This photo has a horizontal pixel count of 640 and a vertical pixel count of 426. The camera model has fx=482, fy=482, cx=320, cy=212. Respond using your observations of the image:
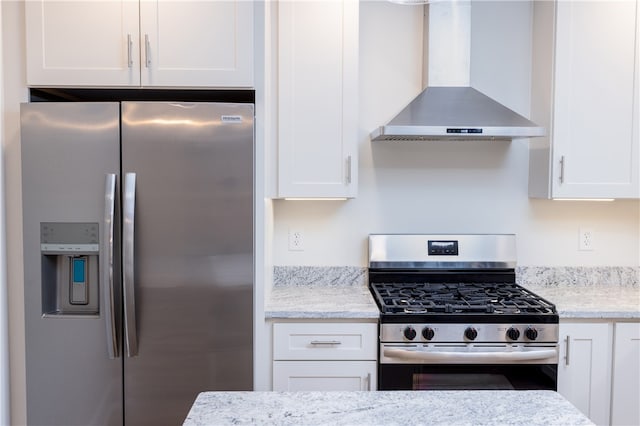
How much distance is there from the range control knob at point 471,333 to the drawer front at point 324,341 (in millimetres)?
393

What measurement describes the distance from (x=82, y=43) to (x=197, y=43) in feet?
1.60

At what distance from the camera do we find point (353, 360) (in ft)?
7.06

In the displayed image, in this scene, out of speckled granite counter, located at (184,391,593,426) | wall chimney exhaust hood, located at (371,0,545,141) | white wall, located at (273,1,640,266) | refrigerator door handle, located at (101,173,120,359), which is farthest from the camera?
white wall, located at (273,1,640,266)

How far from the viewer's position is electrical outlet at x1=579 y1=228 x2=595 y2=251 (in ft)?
9.07

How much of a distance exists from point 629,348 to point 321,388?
55.7 inches

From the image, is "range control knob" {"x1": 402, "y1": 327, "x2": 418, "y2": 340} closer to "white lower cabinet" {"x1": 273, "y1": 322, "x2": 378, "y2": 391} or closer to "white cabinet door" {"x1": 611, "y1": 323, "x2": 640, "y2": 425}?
"white lower cabinet" {"x1": 273, "y1": 322, "x2": 378, "y2": 391}

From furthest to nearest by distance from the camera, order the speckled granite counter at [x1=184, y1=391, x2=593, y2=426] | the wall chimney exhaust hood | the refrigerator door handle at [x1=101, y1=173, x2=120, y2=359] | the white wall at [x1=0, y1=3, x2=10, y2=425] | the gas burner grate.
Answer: the wall chimney exhaust hood
the gas burner grate
the white wall at [x1=0, y1=3, x2=10, y2=425]
the refrigerator door handle at [x1=101, y1=173, x2=120, y2=359]
the speckled granite counter at [x1=184, y1=391, x2=593, y2=426]

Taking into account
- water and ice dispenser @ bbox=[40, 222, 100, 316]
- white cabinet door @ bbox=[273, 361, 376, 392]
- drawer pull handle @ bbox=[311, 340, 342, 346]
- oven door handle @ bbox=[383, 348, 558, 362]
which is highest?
water and ice dispenser @ bbox=[40, 222, 100, 316]

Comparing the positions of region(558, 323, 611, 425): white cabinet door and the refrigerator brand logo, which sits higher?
the refrigerator brand logo

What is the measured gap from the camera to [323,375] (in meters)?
2.16

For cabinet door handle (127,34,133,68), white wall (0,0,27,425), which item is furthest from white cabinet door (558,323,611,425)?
white wall (0,0,27,425)

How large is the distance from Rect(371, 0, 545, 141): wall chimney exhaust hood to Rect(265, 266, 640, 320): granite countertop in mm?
818

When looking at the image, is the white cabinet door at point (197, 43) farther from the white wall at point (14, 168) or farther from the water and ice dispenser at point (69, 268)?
the water and ice dispenser at point (69, 268)

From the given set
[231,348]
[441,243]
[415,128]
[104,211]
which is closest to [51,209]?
[104,211]
